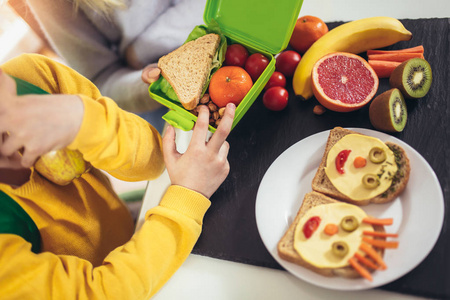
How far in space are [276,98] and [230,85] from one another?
0.16 m

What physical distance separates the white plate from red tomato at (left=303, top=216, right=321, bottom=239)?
9 cm

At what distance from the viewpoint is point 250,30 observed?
3.54 feet

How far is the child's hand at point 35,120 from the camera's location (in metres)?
0.65

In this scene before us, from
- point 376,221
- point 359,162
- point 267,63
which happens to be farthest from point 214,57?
point 376,221

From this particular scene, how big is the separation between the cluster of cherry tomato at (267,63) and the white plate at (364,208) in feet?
0.54

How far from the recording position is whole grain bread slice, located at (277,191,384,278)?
77 cm

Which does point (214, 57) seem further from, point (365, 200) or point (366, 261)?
point (366, 261)

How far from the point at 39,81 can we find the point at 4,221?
1.26ft

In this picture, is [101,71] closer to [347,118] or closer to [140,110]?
[140,110]

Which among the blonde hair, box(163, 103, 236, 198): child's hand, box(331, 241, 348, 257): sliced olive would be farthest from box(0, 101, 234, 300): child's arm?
the blonde hair

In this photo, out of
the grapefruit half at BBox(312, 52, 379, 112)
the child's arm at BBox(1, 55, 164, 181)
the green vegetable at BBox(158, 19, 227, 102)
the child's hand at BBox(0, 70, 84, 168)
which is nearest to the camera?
the child's hand at BBox(0, 70, 84, 168)

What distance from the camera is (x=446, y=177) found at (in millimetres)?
864

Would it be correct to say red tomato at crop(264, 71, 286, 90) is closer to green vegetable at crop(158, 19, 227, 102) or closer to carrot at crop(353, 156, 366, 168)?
green vegetable at crop(158, 19, 227, 102)

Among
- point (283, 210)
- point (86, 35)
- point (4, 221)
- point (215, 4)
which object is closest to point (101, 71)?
point (86, 35)
